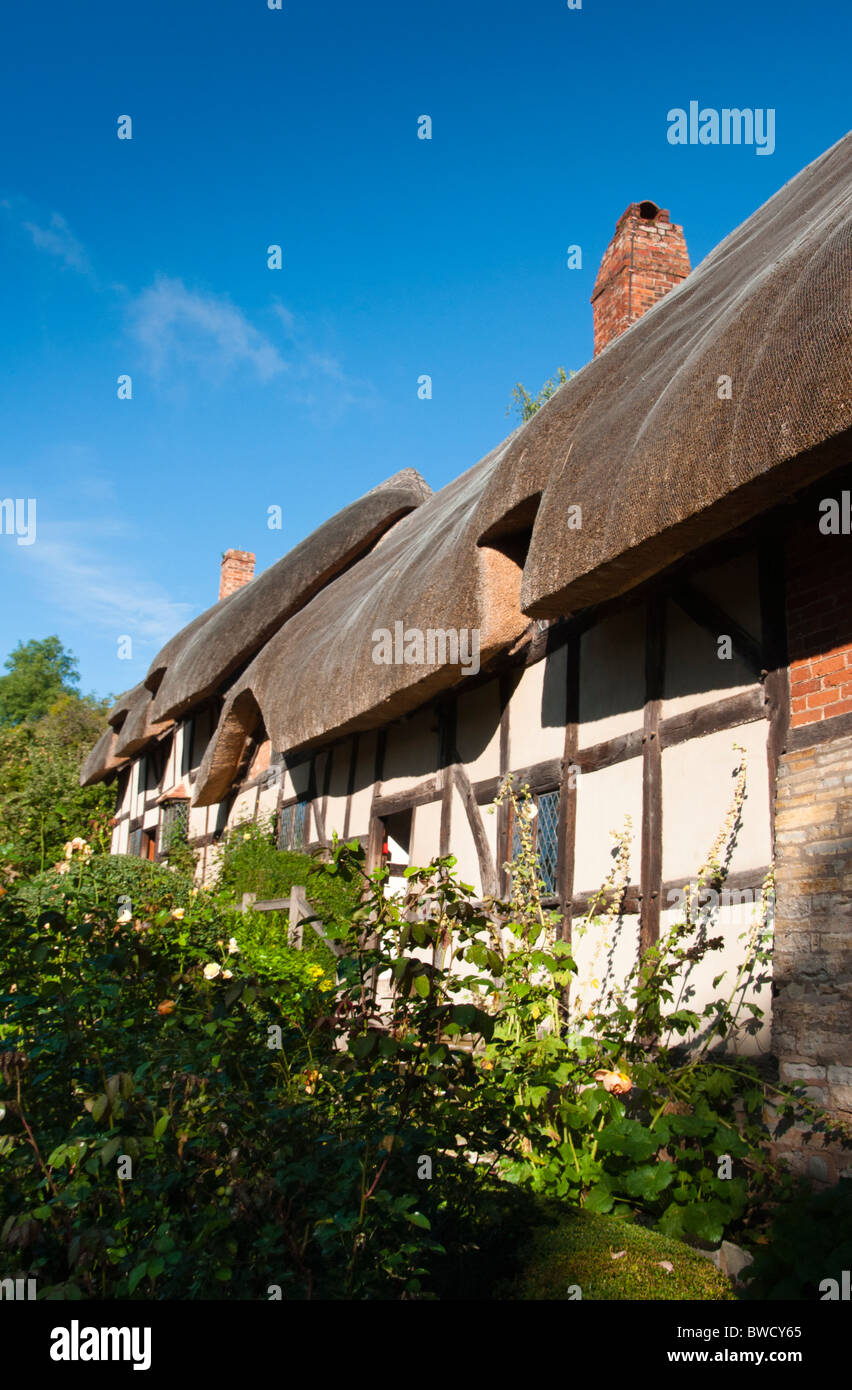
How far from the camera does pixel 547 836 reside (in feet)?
19.7

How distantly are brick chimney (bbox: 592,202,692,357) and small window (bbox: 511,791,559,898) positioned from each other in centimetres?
477

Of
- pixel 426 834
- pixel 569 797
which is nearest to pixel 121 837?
pixel 426 834

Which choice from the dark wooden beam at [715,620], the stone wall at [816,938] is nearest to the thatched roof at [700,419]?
the dark wooden beam at [715,620]

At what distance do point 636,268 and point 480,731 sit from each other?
4687mm

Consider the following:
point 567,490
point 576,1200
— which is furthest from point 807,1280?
point 567,490

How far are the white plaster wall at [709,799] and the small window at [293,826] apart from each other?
5.44 meters

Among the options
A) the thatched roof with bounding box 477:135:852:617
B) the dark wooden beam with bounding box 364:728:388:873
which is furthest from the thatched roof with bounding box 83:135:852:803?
the dark wooden beam with bounding box 364:728:388:873

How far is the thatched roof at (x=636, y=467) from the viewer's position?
11.9 ft

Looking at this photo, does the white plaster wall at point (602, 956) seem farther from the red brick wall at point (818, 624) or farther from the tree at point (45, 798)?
the tree at point (45, 798)

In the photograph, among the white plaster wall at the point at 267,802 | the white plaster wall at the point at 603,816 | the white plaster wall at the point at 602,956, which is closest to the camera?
the white plaster wall at the point at 602,956

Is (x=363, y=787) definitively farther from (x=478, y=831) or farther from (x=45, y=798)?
(x=45, y=798)

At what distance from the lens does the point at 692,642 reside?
4.91m
